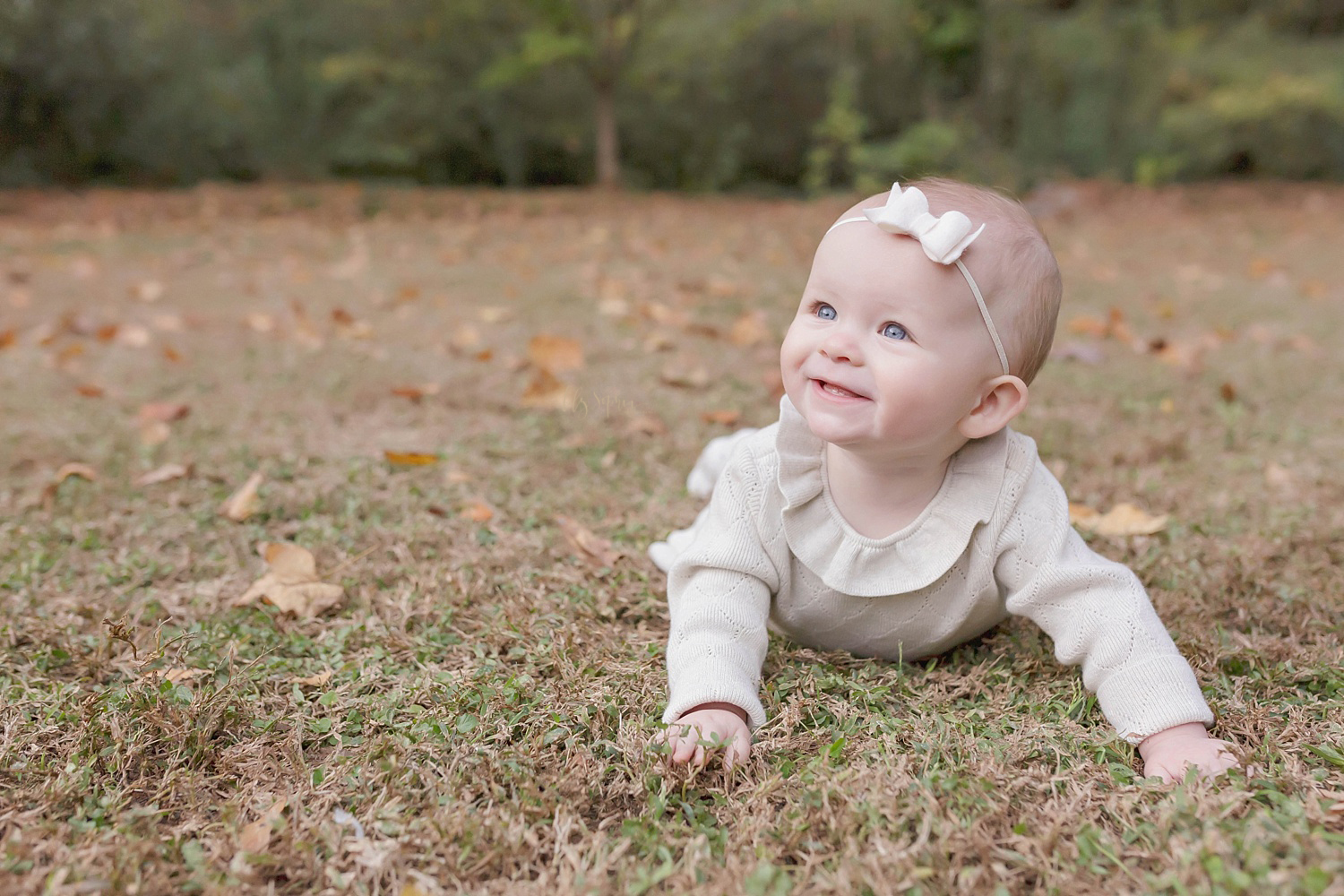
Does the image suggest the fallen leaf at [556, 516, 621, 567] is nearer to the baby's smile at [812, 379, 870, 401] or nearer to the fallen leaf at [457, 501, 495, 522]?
the fallen leaf at [457, 501, 495, 522]

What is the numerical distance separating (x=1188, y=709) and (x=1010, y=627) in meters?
0.40

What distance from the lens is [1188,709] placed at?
4.50 ft

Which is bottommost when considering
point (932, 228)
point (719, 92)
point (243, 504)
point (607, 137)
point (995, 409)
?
point (607, 137)

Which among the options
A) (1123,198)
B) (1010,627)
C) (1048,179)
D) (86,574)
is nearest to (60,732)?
(86,574)

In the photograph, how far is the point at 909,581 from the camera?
5.03 ft

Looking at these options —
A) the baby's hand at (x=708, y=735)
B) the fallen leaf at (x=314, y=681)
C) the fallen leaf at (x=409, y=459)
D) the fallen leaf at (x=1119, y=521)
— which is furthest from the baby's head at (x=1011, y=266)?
the fallen leaf at (x=409, y=459)

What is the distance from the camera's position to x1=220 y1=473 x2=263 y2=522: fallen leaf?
2248mm

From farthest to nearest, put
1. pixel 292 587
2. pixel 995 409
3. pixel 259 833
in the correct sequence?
pixel 292 587
pixel 995 409
pixel 259 833

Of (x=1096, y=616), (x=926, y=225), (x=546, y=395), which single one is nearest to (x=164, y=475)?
(x=546, y=395)

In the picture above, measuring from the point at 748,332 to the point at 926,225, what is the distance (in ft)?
8.49

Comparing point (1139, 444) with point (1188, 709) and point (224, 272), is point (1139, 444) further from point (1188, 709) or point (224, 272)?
point (224, 272)

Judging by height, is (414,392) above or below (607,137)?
above

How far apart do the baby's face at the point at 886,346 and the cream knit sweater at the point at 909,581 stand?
151 mm

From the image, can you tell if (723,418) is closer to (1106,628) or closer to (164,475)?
(164,475)
